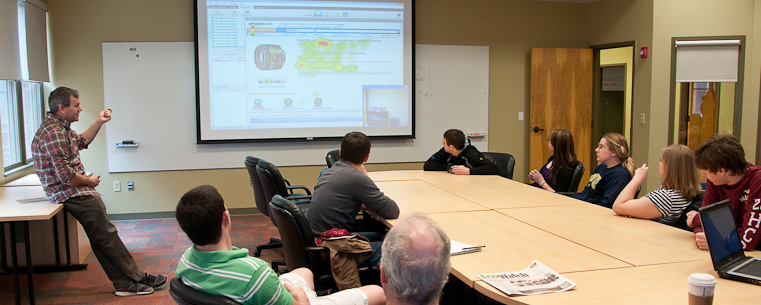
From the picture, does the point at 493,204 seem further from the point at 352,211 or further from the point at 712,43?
the point at 712,43

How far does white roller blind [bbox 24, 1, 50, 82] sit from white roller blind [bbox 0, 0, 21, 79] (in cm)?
25

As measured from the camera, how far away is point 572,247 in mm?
2471

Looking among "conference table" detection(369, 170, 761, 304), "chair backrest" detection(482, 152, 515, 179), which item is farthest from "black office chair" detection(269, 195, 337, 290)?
"chair backrest" detection(482, 152, 515, 179)

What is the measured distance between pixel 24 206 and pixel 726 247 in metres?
3.82

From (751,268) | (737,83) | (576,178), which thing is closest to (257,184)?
(576,178)

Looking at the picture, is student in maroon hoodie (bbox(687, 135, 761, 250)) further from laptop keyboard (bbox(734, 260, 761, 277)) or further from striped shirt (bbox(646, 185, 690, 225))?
striped shirt (bbox(646, 185, 690, 225))

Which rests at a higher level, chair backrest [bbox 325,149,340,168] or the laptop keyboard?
chair backrest [bbox 325,149,340,168]

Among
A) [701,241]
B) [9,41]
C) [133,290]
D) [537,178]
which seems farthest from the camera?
[9,41]

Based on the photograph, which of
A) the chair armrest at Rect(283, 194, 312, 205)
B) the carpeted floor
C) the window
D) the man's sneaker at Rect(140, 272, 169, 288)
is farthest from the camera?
the window

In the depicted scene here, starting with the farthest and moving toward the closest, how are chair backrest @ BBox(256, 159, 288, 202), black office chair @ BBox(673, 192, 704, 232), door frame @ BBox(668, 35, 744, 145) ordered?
door frame @ BBox(668, 35, 744, 145) → chair backrest @ BBox(256, 159, 288, 202) → black office chair @ BBox(673, 192, 704, 232)

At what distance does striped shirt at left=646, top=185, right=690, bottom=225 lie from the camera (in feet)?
9.37

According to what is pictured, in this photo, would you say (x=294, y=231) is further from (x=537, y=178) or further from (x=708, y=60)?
(x=708, y=60)

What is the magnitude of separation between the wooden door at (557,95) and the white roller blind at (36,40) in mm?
5311

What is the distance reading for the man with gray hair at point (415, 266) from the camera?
1.50 meters
